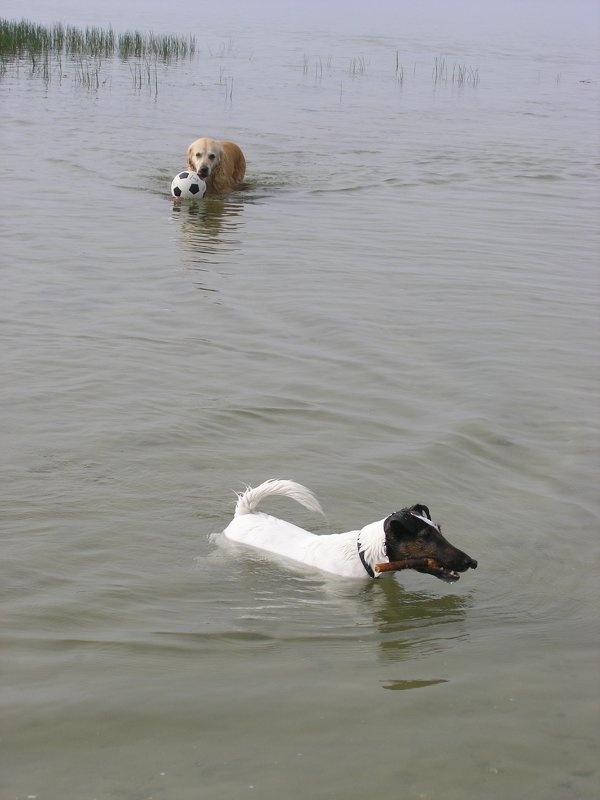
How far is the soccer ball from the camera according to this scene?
1512 centimetres

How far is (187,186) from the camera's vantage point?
1518 cm

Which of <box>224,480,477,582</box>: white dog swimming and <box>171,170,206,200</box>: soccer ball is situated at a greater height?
<box>171,170,206,200</box>: soccer ball

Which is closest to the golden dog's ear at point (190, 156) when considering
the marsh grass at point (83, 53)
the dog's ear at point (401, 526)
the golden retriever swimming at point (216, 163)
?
the golden retriever swimming at point (216, 163)

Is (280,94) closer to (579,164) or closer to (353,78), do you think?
(353,78)

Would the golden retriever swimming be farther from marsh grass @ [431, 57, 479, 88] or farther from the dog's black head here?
marsh grass @ [431, 57, 479, 88]

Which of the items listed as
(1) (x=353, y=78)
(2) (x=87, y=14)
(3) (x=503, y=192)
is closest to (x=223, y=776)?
(3) (x=503, y=192)

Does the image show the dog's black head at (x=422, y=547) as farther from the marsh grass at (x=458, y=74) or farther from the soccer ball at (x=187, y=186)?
the marsh grass at (x=458, y=74)

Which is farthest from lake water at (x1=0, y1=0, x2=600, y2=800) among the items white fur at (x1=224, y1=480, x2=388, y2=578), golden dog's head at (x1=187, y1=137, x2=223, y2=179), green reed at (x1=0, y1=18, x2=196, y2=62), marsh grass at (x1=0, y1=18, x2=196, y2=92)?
green reed at (x1=0, y1=18, x2=196, y2=62)

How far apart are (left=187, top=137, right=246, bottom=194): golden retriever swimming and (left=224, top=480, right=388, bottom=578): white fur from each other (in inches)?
427

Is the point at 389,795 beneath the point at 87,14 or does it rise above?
beneath

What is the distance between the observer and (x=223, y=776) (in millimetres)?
3467

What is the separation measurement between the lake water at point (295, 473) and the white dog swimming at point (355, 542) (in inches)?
4.8

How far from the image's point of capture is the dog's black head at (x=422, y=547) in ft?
16.1

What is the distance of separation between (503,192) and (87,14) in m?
45.4
